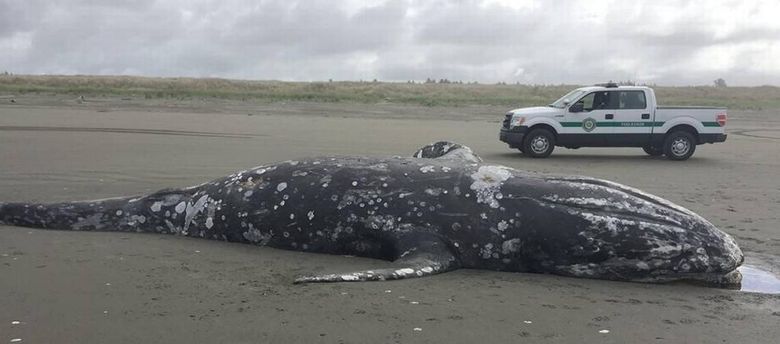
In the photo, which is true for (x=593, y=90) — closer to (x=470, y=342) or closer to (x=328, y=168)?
(x=328, y=168)

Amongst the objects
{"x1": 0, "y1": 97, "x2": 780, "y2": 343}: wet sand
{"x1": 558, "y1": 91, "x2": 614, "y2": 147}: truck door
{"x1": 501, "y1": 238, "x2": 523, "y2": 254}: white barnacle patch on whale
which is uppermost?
{"x1": 558, "y1": 91, "x2": 614, "y2": 147}: truck door

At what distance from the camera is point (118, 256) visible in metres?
6.07

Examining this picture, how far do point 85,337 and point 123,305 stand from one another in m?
0.62

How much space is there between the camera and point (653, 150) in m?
20.7

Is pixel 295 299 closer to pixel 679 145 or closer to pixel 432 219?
pixel 432 219

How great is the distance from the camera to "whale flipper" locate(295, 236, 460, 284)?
5.35 meters

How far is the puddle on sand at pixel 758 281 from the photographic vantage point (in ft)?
18.9

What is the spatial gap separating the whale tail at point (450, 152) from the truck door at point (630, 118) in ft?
42.0

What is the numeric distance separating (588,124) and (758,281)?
14587 millimetres

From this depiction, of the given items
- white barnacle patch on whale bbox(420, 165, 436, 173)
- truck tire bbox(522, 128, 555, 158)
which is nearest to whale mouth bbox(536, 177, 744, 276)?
white barnacle patch on whale bbox(420, 165, 436, 173)

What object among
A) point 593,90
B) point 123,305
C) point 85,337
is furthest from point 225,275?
point 593,90

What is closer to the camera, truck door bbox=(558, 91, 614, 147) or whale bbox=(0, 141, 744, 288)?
whale bbox=(0, 141, 744, 288)

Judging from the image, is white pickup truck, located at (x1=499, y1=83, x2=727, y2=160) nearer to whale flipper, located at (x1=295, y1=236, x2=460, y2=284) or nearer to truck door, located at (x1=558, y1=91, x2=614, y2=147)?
truck door, located at (x1=558, y1=91, x2=614, y2=147)

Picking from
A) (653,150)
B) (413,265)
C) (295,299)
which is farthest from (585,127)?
(295,299)
